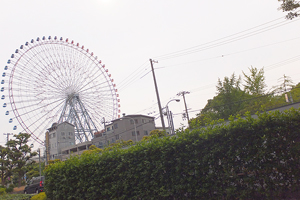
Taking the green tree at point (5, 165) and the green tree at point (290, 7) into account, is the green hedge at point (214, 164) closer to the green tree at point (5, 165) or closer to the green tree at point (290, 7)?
the green tree at point (290, 7)

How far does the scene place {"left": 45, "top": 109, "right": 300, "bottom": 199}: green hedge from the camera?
489 cm

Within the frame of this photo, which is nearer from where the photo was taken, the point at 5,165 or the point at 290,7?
the point at 290,7

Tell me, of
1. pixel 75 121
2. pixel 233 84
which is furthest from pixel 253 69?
pixel 75 121

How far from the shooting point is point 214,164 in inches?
219

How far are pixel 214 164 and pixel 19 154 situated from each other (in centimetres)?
3475

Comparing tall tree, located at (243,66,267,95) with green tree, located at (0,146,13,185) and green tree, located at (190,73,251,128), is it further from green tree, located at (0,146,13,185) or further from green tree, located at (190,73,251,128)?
green tree, located at (0,146,13,185)

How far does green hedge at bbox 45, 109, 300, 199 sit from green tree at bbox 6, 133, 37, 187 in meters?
30.8

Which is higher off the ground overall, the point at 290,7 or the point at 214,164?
the point at 290,7

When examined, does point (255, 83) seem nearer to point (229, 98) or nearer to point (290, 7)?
point (229, 98)

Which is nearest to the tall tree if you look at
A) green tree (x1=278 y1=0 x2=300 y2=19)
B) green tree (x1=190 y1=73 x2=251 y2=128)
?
green tree (x1=190 y1=73 x2=251 y2=128)

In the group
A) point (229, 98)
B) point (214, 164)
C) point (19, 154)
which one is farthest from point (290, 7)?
point (19, 154)

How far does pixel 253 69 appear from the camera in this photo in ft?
106

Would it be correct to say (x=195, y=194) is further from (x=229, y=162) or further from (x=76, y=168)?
(x=76, y=168)

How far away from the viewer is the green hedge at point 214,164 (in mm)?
4895
